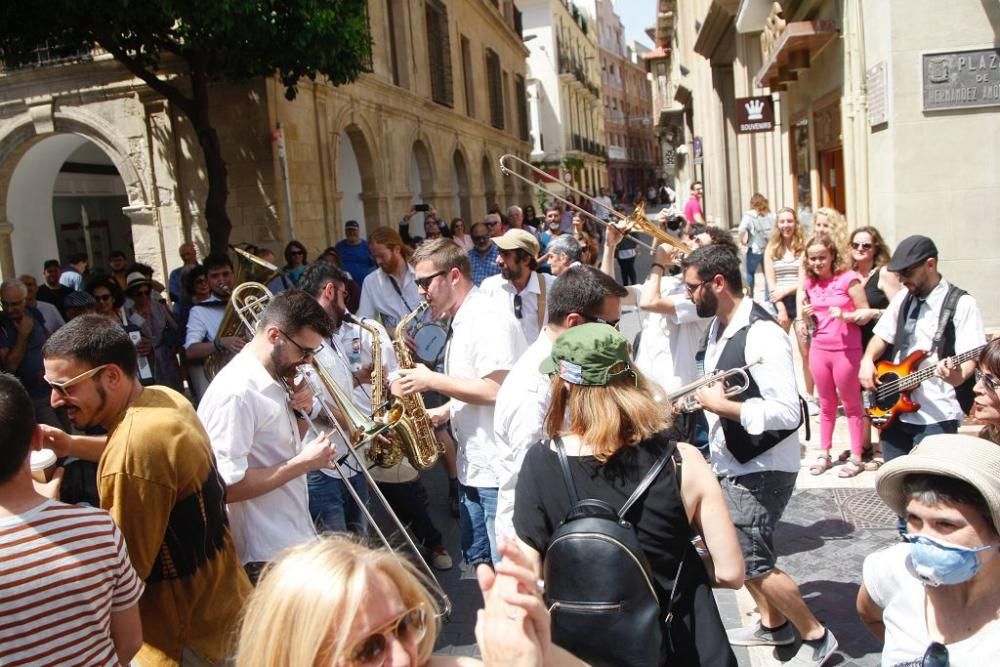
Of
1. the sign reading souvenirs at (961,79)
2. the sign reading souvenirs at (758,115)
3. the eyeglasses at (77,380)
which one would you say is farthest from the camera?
the sign reading souvenirs at (758,115)

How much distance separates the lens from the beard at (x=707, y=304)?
3.88 meters

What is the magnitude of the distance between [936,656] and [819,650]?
188 centimetres

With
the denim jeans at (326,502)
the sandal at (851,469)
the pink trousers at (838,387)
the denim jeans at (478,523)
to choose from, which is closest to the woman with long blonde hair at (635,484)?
the denim jeans at (478,523)

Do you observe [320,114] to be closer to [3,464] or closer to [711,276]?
[711,276]

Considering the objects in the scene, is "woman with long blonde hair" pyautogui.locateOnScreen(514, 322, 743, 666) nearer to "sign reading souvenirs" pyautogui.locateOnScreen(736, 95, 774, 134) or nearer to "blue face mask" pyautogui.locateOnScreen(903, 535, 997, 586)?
"blue face mask" pyautogui.locateOnScreen(903, 535, 997, 586)

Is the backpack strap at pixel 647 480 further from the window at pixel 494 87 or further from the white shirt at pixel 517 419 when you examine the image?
the window at pixel 494 87

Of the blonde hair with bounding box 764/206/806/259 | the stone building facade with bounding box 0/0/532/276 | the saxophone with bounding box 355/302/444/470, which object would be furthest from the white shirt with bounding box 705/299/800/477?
the stone building facade with bounding box 0/0/532/276

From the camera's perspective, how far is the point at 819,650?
3.70 meters

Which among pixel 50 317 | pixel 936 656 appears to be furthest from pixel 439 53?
pixel 936 656

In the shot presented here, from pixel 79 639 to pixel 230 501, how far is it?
96cm

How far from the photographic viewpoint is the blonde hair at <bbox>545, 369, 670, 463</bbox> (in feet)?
8.00

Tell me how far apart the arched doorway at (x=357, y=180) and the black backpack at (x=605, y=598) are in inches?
606

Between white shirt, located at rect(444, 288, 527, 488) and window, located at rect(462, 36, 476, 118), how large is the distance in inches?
930

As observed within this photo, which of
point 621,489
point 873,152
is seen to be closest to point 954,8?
point 873,152
